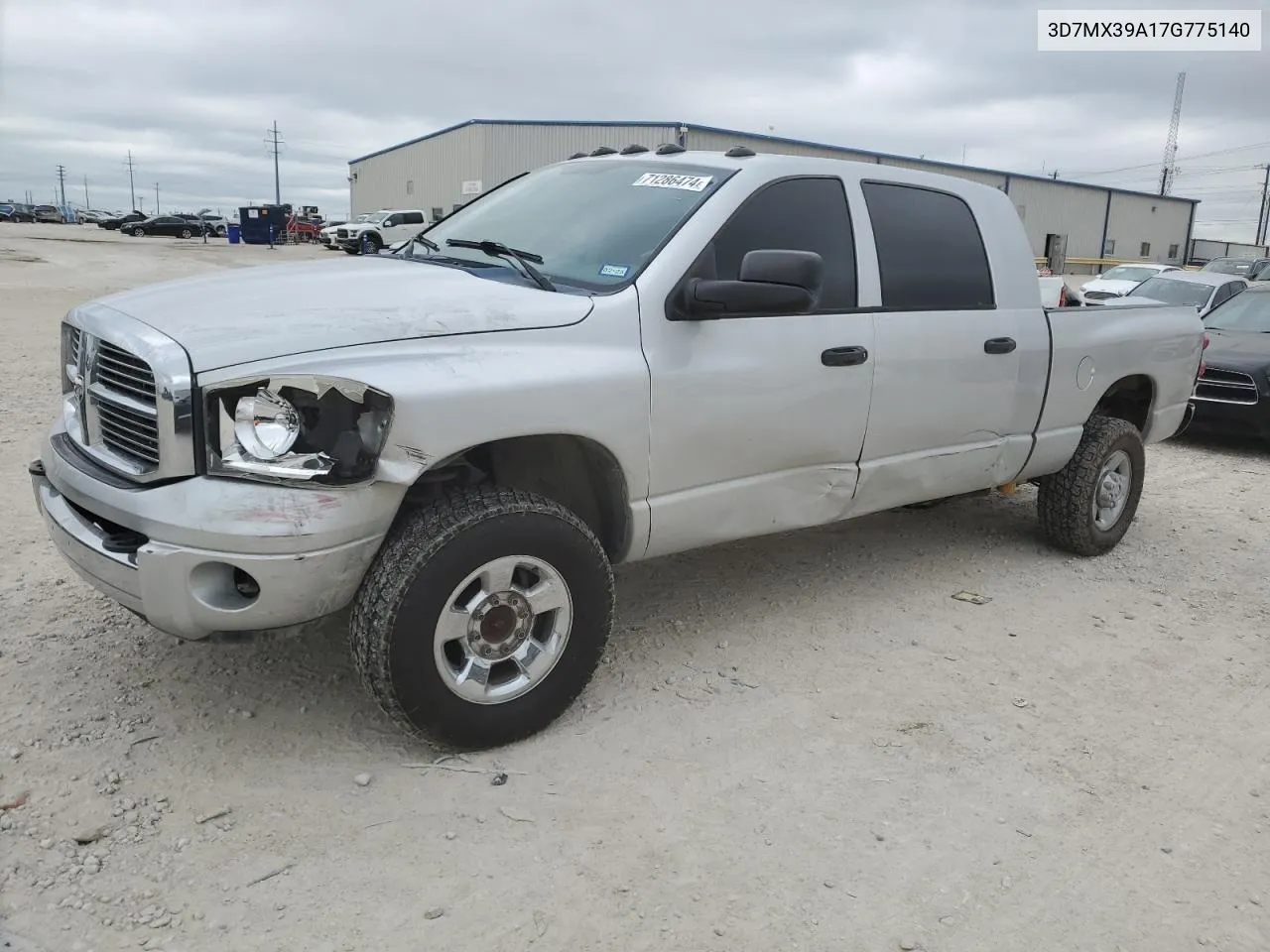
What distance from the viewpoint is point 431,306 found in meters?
2.99

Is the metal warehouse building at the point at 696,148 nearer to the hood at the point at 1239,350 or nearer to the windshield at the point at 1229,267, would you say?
the windshield at the point at 1229,267

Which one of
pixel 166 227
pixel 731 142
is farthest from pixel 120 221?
pixel 731 142

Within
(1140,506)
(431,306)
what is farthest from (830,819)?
(1140,506)

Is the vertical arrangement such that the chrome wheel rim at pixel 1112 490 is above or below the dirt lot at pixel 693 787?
above

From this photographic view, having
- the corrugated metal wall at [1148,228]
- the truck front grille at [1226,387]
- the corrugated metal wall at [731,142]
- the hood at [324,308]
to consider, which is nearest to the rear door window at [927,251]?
the hood at [324,308]

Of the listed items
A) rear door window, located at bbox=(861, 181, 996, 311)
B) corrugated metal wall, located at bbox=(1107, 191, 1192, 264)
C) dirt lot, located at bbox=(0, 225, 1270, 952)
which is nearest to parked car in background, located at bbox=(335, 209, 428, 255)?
rear door window, located at bbox=(861, 181, 996, 311)

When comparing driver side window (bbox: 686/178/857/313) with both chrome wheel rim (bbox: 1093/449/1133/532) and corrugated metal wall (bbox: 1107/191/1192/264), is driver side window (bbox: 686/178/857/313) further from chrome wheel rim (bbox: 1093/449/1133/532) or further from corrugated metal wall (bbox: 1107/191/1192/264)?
corrugated metal wall (bbox: 1107/191/1192/264)

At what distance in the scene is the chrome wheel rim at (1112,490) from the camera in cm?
537

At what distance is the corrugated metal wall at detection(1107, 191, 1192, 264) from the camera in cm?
5703

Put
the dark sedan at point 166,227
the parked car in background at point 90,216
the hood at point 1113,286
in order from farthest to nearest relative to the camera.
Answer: the parked car in background at point 90,216, the dark sedan at point 166,227, the hood at point 1113,286

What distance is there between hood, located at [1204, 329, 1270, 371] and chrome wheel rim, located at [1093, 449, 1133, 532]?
4.42 metres

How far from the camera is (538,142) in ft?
140

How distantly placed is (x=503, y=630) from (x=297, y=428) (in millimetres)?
886

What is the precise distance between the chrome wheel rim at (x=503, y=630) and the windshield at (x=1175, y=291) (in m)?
11.8
